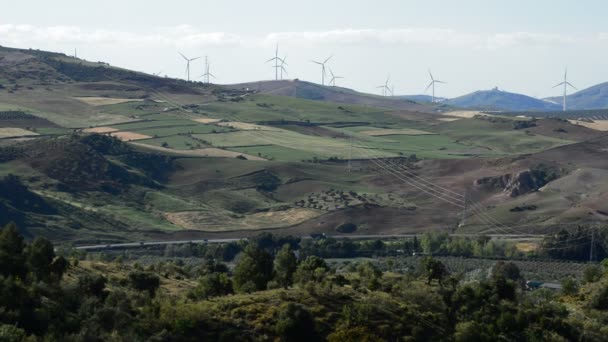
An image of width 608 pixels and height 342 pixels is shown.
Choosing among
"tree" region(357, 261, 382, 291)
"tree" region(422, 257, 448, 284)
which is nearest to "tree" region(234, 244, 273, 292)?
"tree" region(357, 261, 382, 291)

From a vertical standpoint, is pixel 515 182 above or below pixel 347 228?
above

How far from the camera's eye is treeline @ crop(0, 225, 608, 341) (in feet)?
171

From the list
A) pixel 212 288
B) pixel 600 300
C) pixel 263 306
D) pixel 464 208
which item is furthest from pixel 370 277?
pixel 464 208

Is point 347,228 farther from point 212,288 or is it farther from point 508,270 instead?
point 212,288

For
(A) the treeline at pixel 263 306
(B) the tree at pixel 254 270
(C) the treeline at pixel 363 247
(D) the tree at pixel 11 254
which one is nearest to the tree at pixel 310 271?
(A) the treeline at pixel 263 306

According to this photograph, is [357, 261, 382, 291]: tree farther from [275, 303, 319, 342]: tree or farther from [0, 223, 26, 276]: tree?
[0, 223, 26, 276]: tree

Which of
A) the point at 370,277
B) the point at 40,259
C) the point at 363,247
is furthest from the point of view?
the point at 363,247

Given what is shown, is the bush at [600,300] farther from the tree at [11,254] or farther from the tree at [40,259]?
the tree at [11,254]

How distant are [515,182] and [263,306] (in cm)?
12872

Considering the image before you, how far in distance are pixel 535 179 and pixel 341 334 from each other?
134m

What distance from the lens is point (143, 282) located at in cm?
6494

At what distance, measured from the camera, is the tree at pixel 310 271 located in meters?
68.3

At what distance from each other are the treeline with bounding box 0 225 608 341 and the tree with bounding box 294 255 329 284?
0.14 meters

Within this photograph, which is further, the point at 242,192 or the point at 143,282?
the point at 242,192
